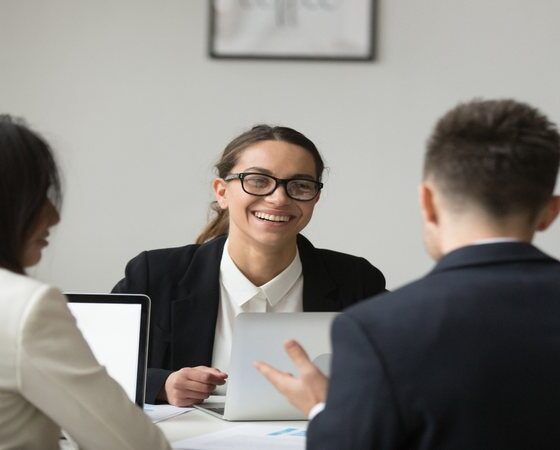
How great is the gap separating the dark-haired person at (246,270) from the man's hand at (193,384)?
201 millimetres

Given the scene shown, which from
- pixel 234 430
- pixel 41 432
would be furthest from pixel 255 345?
pixel 41 432

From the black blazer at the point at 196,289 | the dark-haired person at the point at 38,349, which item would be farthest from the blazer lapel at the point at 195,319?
the dark-haired person at the point at 38,349

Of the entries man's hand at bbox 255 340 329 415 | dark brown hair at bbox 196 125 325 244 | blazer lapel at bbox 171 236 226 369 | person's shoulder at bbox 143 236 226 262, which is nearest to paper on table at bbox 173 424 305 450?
man's hand at bbox 255 340 329 415

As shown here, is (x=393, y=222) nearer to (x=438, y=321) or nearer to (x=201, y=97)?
(x=201, y=97)

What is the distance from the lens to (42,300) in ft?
4.21

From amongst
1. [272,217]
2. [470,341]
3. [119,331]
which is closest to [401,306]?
[470,341]

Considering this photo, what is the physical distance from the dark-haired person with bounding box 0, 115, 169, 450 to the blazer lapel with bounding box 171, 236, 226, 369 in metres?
0.86

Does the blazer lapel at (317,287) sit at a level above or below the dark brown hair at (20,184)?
below

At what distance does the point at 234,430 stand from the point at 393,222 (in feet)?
6.41

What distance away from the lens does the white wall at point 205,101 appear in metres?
3.63

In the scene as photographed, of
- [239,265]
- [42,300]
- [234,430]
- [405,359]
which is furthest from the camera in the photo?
[239,265]

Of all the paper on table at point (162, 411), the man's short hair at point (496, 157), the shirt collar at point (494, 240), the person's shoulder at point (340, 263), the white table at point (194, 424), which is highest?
the man's short hair at point (496, 157)

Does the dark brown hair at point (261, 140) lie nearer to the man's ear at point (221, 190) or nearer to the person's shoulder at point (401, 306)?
the man's ear at point (221, 190)

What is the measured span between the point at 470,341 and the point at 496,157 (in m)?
0.25
